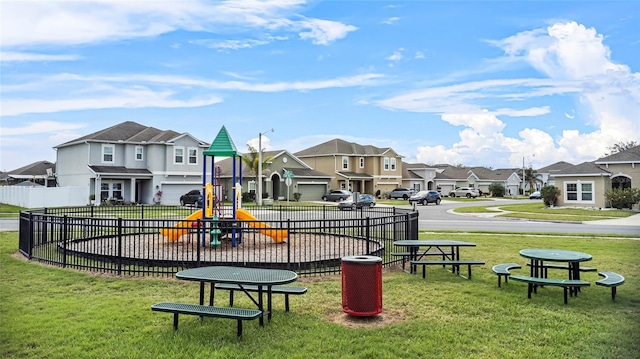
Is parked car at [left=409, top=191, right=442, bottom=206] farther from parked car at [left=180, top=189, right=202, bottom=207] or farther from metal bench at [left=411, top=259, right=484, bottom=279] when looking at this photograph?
metal bench at [left=411, top=259, right=484, bottom=279]

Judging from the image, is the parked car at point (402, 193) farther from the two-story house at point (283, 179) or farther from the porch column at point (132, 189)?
the porch column at point (132, 189)

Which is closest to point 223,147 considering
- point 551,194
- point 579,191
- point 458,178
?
point 551,194

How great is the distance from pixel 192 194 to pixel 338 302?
3842 centimetres

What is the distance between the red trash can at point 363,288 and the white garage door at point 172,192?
41912 mm

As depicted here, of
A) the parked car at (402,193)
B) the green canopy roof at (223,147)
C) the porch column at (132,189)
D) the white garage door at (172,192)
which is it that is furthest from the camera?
the parked car at (402,193)

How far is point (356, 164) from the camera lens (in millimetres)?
69625

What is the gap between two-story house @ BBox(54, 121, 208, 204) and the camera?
44.1m

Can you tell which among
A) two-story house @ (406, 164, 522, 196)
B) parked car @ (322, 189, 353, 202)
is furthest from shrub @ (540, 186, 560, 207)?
two-story house @ (406, 164, 522, 196)

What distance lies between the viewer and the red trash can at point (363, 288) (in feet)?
23.4

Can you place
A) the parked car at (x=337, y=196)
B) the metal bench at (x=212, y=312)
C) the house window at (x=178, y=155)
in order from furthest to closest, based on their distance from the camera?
the parked car at (x=337, y=196) → the house window at (x=178, y=155) → the metal bench at (x=212, y=312)

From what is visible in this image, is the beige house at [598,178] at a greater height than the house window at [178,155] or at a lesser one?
→ lesser

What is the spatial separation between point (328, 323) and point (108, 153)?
1707 inches

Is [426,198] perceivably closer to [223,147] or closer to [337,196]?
[337,196]

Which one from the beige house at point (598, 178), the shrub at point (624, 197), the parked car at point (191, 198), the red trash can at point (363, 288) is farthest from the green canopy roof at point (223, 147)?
the beige house at point (598, 178)
